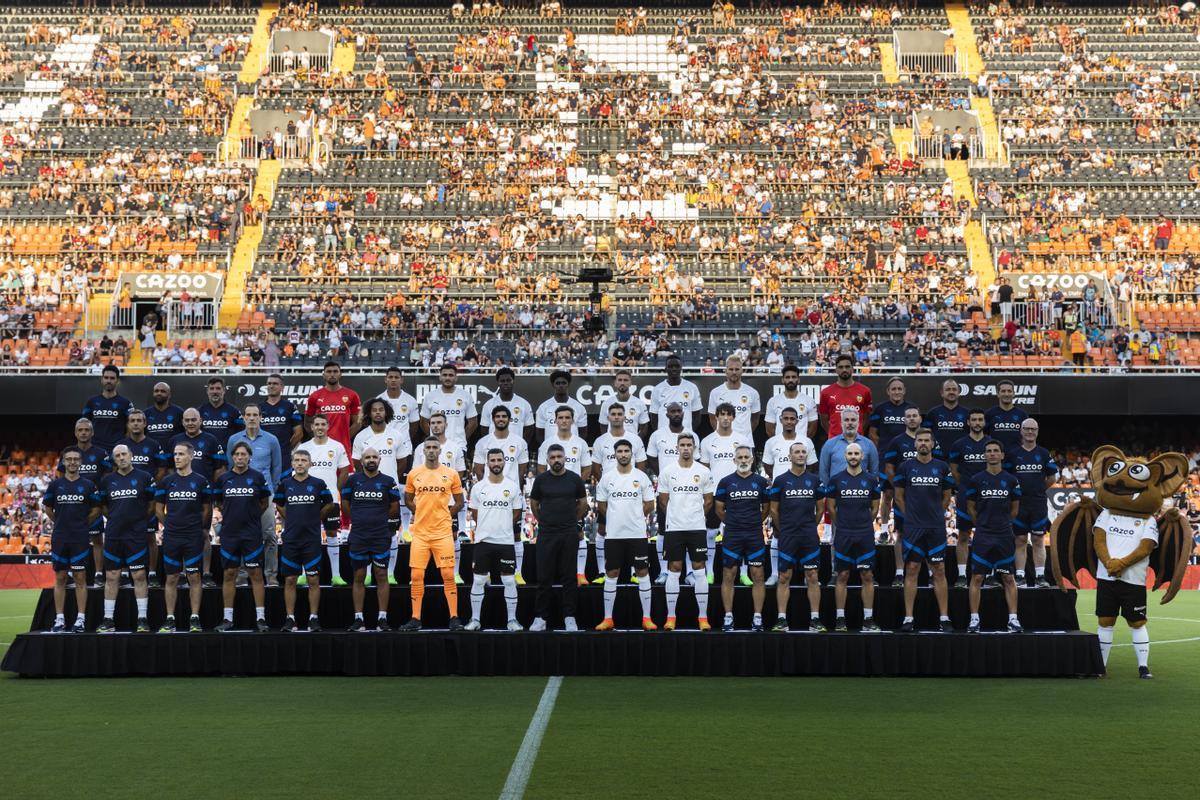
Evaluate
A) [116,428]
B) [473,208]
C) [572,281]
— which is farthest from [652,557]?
[473,208]

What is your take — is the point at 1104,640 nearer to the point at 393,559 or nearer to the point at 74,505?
the point at 393,559

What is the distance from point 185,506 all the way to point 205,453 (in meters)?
A: 1.03

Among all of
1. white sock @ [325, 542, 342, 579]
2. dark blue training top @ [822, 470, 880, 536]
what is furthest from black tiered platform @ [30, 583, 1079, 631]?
dark blue training top @ [822, 470, 880, 536]

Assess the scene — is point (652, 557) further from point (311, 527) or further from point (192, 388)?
point (192, 388)

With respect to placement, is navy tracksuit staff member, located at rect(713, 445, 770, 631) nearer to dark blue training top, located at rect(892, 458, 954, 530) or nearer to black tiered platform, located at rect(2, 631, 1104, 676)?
black tiered platform, located at rect(2, 631, 1104, 676)

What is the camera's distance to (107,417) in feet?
46.6

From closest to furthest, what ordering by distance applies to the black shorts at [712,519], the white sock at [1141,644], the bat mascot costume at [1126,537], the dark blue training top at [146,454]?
the bat mascot costume at [1126,537] → the white sock at [1141,644] → the black shorts at [712,519] → the dark blue training top at [146,454]

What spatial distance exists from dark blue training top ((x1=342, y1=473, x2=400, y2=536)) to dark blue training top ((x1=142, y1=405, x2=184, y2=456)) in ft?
8.67

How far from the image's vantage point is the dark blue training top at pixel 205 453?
44.7ft

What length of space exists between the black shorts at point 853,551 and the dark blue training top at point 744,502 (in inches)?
30.0

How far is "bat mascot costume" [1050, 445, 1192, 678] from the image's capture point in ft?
39.4

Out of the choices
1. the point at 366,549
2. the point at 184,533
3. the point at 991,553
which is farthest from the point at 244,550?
the point at 991,553

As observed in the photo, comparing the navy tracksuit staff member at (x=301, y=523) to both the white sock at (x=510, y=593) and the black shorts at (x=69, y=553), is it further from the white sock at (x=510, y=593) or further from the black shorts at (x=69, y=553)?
the black shorts at (x=69, y=553)

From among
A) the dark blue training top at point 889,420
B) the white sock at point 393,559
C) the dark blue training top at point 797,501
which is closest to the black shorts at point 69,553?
the white sock at point 393,559
